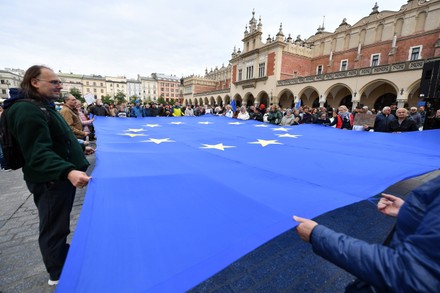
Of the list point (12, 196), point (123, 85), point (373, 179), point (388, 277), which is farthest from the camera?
point (123, 85)

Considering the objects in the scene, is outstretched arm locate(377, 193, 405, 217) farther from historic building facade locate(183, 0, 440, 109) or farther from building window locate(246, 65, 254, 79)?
building window locate(246, 65, 254, 79)

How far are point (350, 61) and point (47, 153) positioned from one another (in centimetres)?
3085

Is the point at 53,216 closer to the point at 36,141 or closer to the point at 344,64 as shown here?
the point at 36,141

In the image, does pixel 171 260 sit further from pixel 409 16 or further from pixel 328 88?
pixel 409 16

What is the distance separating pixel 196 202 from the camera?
1577 millimetres

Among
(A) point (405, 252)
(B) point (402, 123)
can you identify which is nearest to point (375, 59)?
(B) point (402, 123)

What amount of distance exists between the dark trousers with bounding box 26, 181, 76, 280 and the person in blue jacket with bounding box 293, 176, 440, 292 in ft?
6.52

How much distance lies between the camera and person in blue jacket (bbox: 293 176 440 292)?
27.0 inches

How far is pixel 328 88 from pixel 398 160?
20.1 metres

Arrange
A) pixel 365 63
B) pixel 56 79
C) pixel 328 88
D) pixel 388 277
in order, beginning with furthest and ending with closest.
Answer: pixel 365 63, pixel 328 88, pixel 56 79, pixel 388 277

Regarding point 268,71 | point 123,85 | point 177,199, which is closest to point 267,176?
point 177,199

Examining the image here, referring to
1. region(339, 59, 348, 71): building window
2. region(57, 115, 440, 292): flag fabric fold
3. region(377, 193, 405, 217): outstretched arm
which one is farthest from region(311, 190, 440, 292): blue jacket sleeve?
region(339, 59, 348, 71): building window

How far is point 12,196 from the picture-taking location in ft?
13.4

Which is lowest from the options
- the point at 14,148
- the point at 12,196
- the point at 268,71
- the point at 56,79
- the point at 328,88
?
the point at 12,196
